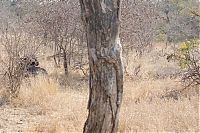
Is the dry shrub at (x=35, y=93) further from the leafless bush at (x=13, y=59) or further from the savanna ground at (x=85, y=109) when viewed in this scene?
the leafless bush at (x=13, y=59)

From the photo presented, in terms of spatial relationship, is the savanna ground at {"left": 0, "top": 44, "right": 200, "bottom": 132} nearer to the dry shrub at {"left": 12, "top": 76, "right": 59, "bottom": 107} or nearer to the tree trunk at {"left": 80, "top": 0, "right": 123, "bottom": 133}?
the dry shrub at {"left": 12, "top": 76, "right": 59, "bottom": 107}

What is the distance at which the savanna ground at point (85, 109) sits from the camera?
540 cm

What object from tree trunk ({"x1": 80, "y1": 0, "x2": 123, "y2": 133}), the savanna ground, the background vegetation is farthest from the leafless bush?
tree trunk ({"x1": 80, "y1": 0, "x2": 123, "y2": 133})

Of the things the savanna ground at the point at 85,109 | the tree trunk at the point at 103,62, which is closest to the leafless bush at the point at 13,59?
the savanna ground at the point at 85,109

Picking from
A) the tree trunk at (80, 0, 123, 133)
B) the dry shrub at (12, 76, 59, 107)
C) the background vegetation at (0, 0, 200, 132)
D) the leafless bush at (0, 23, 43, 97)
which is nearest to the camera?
the tree trunk at (80, 0, 123, 133)

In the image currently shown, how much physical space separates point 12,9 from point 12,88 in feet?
60.9

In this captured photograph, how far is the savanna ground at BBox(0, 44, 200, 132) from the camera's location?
17.7 feet

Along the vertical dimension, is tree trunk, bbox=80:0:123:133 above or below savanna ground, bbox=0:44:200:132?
above

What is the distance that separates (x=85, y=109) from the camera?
6504 mm

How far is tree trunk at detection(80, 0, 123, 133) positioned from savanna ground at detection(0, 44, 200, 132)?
2059 mm

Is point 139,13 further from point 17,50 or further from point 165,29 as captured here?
point 165,29

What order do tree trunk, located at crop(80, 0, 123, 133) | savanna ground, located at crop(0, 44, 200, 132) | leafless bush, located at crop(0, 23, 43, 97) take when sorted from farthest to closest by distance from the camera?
leafless bush, located at crop(0, 23, 43, 97) < savanna ground, located at crop(0, 44, 200, 132) < tree trunk, located at crop(80, 0, 123, 133)

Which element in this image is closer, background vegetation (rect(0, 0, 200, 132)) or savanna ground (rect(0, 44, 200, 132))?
savanna ground (rect(0, 44, 200, 132))

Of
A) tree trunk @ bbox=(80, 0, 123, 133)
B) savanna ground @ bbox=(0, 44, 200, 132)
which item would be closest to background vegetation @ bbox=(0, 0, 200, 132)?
savanna ground @ bbox=(0, 44, 200, 132)
